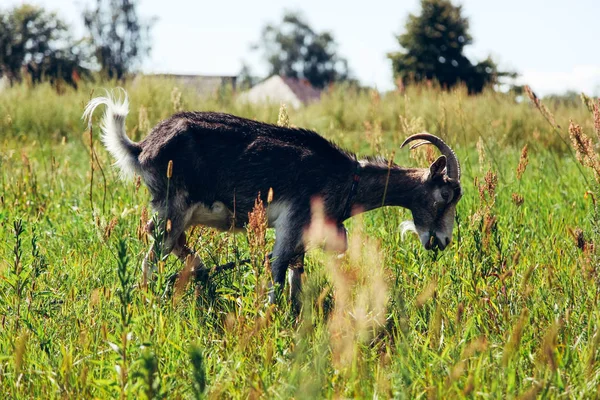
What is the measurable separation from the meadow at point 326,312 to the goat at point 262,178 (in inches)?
9.7

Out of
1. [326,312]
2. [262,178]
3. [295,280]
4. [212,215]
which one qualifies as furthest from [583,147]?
[212,215]

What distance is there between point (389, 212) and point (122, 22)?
48.3 m

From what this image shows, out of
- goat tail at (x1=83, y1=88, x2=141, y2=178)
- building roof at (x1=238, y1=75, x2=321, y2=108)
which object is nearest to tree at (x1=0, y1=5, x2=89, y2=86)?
building roof at (x1=238, y1=75, x2=321, y2=108)

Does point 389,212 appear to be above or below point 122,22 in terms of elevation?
below

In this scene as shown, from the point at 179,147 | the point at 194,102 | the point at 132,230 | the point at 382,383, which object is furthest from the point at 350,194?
the point at 194,102

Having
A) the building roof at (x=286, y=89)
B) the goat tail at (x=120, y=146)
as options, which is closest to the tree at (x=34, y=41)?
the building roof at (x=286, y=89)

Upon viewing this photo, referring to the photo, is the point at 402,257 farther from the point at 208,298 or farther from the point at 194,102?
the point at 194,102

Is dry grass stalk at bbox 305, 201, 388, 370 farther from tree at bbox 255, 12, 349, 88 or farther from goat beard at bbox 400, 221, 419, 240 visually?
tree at bbox 255, 12, 349, 88

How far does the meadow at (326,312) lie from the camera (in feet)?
7.48

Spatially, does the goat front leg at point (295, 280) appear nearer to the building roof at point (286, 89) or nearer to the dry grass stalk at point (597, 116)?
the dry grass stalk at point (597, 116)

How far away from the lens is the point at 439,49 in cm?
4000

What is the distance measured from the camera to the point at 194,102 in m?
12.8

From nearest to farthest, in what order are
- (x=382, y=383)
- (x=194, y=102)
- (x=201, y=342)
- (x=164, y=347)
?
(x=382, y=383) < (x=164, y=347) < (x=201, y=342) < (x=194, y=102)

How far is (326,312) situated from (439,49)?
38755 mm
